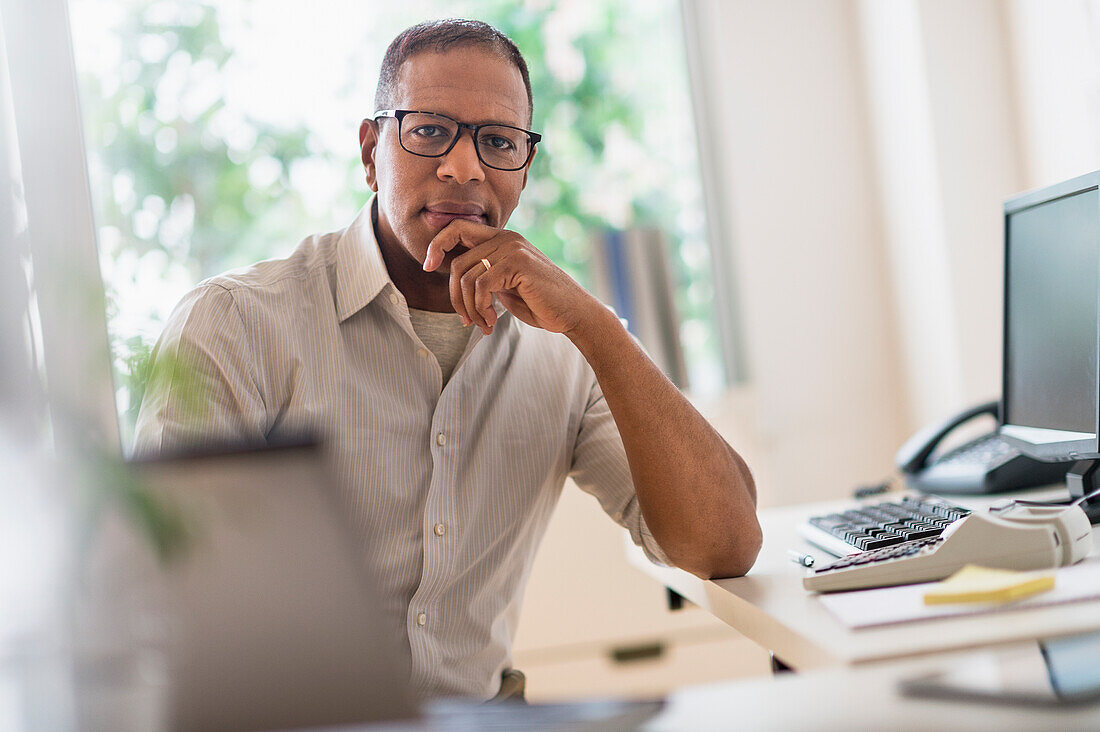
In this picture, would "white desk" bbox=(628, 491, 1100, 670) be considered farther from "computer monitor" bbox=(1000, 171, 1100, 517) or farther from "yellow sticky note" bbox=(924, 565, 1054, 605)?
"computer monitor" bbox=(1000, 171, 1100, 517)

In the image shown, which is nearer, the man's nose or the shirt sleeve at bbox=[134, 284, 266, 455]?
the shirt sleeve at bbox=[134, 284, 266, 455]

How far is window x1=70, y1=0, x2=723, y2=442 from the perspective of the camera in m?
2.49

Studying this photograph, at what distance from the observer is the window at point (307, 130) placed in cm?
249

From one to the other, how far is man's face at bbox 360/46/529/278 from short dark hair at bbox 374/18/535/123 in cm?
1

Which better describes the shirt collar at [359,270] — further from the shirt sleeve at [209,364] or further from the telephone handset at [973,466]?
the telephone handset at [973,466]

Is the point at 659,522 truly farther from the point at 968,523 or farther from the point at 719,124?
the point at 719,124

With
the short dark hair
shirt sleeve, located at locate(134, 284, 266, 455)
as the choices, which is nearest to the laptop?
shirt sleeve, located at locate(134, 284, 266, 455)

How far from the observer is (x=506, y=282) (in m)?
1.25

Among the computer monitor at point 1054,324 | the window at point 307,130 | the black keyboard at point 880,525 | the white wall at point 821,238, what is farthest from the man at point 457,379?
the white wall at point 821,238

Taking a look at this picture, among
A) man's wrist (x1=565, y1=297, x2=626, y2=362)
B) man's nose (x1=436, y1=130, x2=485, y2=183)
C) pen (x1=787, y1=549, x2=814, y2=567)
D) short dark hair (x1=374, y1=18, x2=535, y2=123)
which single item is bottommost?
pen (x1=787, y1=549, x2=814, y2=567)

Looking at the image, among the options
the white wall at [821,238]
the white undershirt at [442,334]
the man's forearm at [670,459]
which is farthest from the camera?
the white wall at [821,238]

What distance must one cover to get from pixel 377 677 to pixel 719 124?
2.51 meters

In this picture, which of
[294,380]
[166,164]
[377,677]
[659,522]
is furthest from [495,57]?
[166,164]

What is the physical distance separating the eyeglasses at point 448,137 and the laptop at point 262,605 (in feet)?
2.68
